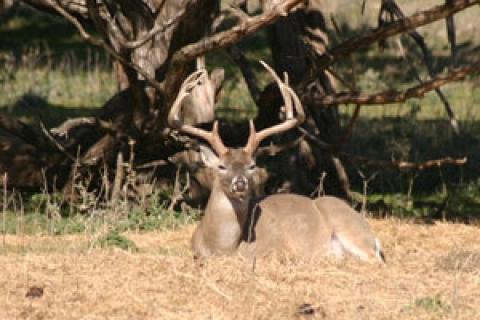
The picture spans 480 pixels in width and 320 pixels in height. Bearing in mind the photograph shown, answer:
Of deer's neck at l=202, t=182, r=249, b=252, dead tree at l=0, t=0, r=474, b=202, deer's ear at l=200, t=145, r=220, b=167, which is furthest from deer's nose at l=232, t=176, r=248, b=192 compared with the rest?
dead tree at l=0, t=0, r=474, b=202

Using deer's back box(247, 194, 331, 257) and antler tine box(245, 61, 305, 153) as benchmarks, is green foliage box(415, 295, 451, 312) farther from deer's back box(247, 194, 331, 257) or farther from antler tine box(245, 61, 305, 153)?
antler tine box(245, 61, 305, 153)

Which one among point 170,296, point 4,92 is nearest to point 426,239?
point 170,296

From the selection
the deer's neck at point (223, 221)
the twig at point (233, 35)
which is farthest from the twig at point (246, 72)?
the deer's neck at point (223, 221)

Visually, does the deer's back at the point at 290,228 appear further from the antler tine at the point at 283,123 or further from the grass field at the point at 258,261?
the antler tine at the point at 283,123

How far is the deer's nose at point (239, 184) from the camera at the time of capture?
35.9ft

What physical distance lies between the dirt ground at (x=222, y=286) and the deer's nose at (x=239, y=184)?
66 centimetres

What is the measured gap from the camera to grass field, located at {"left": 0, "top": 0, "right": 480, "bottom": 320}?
8602 mm

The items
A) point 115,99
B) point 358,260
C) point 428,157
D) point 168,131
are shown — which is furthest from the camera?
point 428,157

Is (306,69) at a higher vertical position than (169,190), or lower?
higher

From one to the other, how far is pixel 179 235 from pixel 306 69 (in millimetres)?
3284

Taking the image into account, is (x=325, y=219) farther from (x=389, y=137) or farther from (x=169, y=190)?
(x=389, y=137)

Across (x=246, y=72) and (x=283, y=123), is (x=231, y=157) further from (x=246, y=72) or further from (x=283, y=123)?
(x=246, y=72)

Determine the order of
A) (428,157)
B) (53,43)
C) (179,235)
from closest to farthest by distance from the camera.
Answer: (179,235), (428,157), (53,43)

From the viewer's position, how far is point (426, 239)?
12625mm
